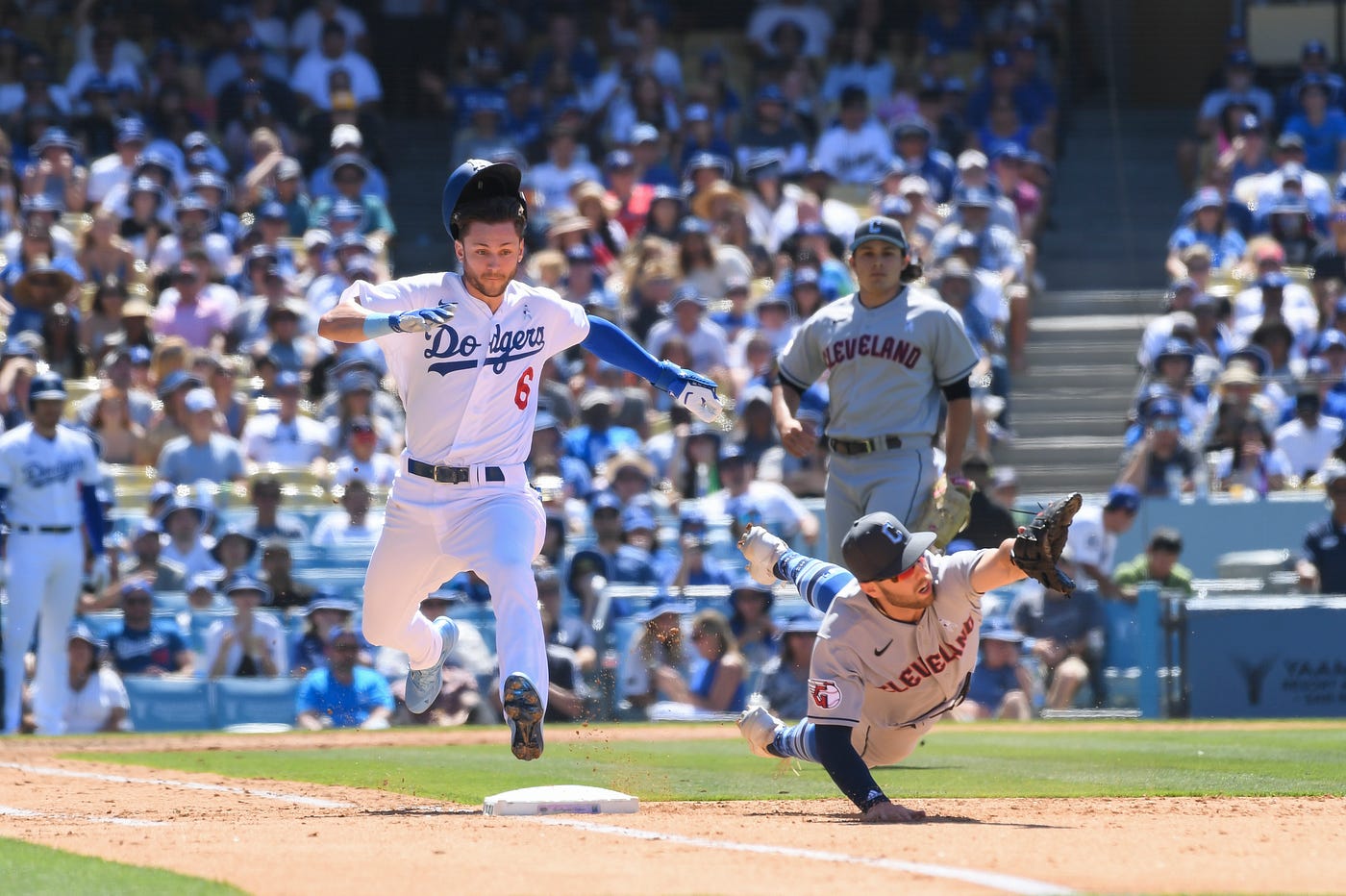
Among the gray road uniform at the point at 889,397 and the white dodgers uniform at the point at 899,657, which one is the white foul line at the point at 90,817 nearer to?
the white dodgers uniform at the point at 899,657

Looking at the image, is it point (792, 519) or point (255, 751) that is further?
point (792, 519)

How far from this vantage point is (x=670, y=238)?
666 inches

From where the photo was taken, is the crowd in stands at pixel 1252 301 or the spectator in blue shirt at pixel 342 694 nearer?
the spectator in blue shirt at pixel 342 694

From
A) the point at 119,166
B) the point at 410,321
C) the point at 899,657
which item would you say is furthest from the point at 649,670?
the point at 119,166

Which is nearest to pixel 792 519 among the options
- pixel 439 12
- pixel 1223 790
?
pixel 1223 790

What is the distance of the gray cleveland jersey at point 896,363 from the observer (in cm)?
809

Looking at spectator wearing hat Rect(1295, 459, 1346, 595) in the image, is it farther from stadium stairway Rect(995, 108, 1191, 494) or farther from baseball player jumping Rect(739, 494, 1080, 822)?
baseball player jumping Rect(739, 494, 1080, 822)

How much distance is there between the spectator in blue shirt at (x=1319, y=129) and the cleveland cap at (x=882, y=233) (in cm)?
1095

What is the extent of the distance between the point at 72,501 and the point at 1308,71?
12.0 m

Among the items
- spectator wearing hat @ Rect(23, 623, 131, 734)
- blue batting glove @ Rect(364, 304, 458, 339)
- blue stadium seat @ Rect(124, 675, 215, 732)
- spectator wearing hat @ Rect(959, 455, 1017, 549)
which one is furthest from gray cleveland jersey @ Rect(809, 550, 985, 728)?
spectator wearing hat @ Rect(23, 623, 131, 734)

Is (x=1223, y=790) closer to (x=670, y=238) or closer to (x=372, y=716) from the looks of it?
(x=372, y=716)

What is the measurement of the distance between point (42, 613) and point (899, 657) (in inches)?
296

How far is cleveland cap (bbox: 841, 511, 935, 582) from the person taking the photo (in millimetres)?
6020

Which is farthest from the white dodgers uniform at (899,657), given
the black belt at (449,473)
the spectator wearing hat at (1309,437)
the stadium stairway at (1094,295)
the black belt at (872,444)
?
the stadium stairway at (1094,295)
